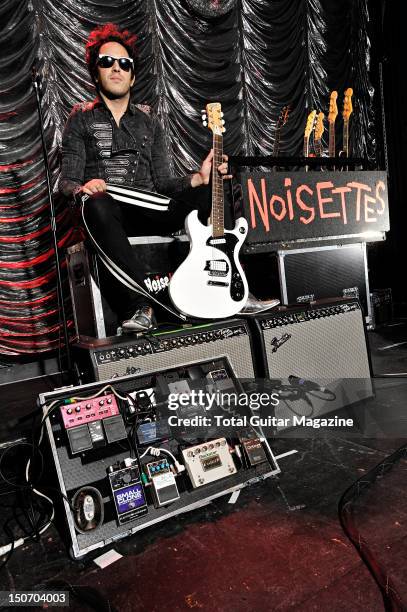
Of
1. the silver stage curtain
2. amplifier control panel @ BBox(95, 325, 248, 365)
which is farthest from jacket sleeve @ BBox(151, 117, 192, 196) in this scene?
the silver stage curtain

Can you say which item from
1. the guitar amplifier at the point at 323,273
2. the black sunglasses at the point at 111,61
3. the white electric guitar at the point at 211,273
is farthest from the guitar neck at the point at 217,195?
the guitar amplifier at the point at 323,273

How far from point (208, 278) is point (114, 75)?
3.49ft

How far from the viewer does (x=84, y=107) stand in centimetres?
195

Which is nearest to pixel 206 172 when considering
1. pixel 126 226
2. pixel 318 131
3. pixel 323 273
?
pixel 126 226

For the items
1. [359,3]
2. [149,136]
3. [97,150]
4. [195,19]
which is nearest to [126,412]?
[97,150]

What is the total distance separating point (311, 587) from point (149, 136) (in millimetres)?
1937

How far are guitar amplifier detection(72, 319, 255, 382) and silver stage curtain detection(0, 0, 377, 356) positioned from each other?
1.48m

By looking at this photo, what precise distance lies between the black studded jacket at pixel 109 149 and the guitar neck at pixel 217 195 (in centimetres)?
15

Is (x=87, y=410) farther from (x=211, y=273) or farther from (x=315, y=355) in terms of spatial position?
(x=315, y=355)

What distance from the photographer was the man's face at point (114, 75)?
1.88 meters

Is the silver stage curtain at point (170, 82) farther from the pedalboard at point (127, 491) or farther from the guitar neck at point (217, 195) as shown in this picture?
the pedalboard at point (127, 491)

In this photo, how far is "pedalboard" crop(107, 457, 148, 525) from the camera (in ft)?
3.38

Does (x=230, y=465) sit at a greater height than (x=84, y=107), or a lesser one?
lesser

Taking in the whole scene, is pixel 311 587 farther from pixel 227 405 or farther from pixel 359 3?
pixel 359 3
